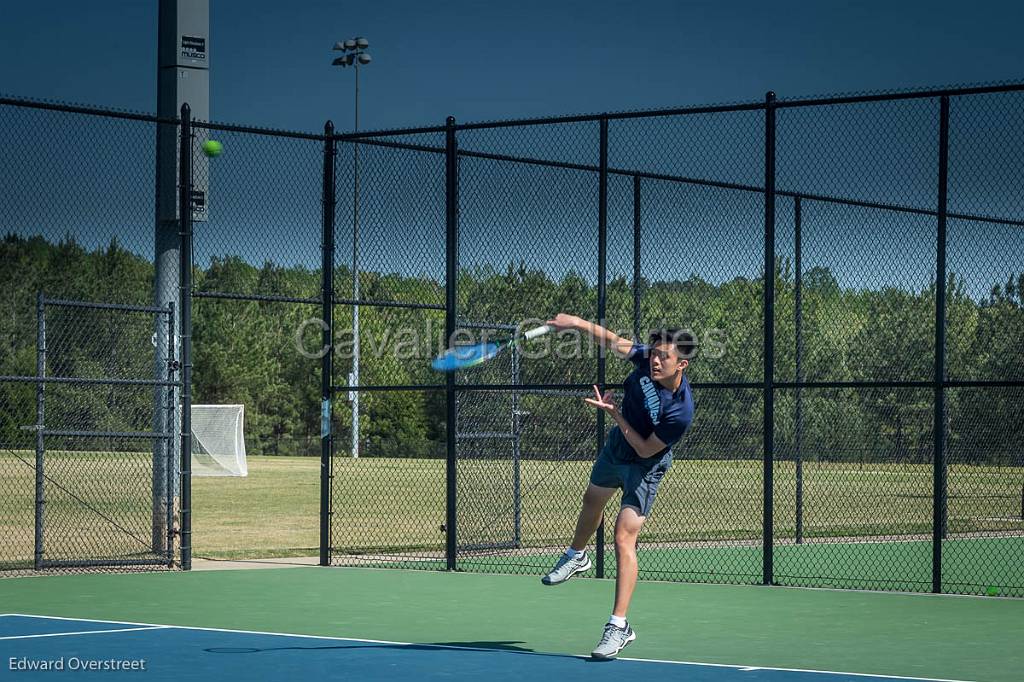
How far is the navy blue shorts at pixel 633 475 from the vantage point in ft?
30.7

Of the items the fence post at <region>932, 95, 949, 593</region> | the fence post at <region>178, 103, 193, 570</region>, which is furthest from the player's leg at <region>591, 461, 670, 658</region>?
the fence post at <region>178, 103, 193, 570</region>

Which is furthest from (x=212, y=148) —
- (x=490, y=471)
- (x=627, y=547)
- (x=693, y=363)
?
(x=693, y=363)

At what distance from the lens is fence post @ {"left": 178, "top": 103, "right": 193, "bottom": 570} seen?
14102 millimetres

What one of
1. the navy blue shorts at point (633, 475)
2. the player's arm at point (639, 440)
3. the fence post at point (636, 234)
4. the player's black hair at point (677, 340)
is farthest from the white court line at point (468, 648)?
the fence post at point (636, 234)

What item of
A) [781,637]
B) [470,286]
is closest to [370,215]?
[781,637]

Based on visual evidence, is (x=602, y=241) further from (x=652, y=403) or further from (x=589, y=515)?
(x=589, y=515)

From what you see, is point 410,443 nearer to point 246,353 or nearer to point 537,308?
point 246,353

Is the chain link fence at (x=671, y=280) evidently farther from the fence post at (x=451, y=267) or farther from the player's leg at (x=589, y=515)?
the player's leg at (x=589, y=515)

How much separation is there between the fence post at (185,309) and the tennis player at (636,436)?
18.6 ft

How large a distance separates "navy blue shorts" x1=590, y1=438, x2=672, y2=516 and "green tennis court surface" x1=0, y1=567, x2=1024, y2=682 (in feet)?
3.00

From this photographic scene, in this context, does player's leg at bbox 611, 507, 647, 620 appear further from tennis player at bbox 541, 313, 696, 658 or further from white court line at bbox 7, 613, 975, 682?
white court line at bbox 7, 613, 975, 682

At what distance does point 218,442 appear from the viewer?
1444 inches

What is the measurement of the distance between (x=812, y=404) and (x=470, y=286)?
28.4 feet

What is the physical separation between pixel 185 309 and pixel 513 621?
16.6 feet
